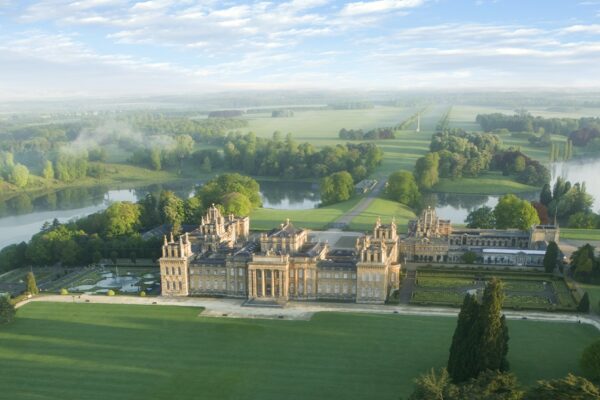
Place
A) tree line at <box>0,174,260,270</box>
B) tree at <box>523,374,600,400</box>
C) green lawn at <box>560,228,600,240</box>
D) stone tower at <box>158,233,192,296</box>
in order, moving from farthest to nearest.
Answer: green lawn at <box>560,228,600,240</box>, tree line at <box>0,174,260,270</box>, stone tower at <box>158,233,192,296</box>, tree at <box>523,374,600,400</box>

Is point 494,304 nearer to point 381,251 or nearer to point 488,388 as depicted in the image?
point 488,388

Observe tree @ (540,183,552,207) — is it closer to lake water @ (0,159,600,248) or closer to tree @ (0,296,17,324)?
lake water @ (0,159,600,248)

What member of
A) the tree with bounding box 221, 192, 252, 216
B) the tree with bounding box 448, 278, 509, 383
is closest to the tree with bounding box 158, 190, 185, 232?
the tree with bounding box 221, 192, 252, 216

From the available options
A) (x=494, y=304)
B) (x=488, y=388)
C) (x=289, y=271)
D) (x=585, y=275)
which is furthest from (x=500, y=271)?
(x=488, y=388)

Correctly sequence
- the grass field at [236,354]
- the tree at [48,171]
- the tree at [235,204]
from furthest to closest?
the tree at [48,171] < the tree at [235,204] < the grass field at [236,354]

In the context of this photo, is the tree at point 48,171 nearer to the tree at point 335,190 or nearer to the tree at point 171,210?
the tree at point 171,210

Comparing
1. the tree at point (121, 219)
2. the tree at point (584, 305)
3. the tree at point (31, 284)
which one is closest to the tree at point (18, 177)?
the tree at point (121, 219)
